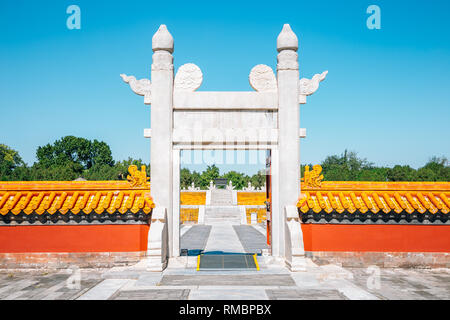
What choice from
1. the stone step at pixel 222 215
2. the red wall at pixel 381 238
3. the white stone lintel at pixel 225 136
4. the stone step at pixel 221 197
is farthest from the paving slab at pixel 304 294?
the stone step at pixel 221 197

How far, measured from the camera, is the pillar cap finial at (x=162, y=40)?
8406 millimetres

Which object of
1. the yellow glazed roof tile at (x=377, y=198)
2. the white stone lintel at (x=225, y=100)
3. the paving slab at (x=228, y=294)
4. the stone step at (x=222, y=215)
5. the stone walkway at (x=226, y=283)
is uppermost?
the white stone lintel at (x=225, y=100)

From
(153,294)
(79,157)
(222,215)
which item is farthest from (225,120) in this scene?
(79,157)

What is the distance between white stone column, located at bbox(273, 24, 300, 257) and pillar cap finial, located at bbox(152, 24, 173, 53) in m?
2.45

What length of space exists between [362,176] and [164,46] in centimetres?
5578

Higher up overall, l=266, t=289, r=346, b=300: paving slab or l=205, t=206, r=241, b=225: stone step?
l=266, t=289, r=346, b=300: paving slab

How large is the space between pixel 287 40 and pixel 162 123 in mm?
3324

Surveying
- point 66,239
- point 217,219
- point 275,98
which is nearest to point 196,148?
point 275,98

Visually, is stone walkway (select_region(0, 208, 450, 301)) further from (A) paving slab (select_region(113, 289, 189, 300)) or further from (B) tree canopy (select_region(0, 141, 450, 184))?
(B) tree canopy (select_region(0, 141, 450, 184))

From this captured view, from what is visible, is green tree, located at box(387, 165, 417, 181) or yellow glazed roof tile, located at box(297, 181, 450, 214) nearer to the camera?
yellow glazed roof tile, located at box(297, 181, 450, 214)

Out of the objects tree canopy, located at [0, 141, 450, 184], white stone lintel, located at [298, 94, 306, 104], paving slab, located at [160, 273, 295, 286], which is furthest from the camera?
tree canopy, located at [0, 141, 450, 184]

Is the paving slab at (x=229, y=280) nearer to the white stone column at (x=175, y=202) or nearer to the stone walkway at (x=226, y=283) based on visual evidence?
the stone walkway at (x=226, y=283)

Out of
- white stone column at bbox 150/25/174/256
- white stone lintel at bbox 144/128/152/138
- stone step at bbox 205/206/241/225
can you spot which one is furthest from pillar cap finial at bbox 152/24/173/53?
stone step at bbox 205/206/241/225

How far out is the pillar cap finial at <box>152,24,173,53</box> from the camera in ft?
27.6
